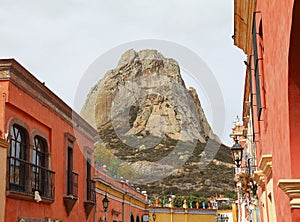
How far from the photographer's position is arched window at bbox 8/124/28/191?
10.1 meters

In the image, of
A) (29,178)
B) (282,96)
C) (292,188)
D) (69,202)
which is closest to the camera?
(292,188)

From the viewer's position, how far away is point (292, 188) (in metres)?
3.99

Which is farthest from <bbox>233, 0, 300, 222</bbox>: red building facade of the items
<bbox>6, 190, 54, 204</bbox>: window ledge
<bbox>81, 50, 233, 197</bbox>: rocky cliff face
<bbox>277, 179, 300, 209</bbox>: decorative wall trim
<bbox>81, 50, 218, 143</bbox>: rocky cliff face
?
<bbox>81, 50, 218, 143</bbox>: rocky cliff face

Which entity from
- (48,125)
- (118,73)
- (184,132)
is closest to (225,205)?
(184,132)

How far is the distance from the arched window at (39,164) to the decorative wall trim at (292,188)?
800cm

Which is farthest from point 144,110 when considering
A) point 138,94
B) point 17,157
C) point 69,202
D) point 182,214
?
point 182,214

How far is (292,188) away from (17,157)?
780 centimetres

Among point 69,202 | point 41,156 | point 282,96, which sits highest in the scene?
point 41,156

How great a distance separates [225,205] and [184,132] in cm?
1844

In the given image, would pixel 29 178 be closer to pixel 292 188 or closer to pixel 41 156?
pixel 41 156

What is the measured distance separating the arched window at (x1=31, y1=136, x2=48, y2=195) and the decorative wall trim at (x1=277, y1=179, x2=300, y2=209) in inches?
315

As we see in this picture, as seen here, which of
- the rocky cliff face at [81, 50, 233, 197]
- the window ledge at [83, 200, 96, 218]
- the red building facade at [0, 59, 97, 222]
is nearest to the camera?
the red building facade at [0, 59, 97, 222]

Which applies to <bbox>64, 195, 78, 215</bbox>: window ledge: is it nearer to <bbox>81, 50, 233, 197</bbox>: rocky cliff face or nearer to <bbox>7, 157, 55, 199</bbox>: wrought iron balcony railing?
<bbox>7, 157, 55, 199</bbox>: wrought iron balcony railing

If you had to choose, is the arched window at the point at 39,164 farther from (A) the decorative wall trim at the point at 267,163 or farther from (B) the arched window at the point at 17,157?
(A) the decorative wall trim at the point at 267,163
